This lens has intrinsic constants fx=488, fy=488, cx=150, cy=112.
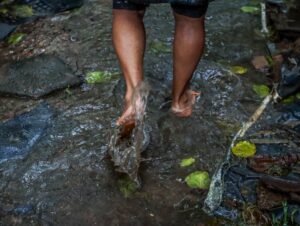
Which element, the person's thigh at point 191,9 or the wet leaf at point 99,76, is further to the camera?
the wet leaf at point 99,76

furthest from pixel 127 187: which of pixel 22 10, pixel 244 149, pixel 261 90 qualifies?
pixel 22 10

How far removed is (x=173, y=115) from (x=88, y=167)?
A: 2.37 feet

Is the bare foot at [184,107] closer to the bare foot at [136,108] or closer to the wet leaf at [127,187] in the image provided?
the bare foot at [136,108]

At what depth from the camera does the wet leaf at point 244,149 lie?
2.97 meters

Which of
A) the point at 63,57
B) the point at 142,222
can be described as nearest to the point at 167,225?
the point at 142,222

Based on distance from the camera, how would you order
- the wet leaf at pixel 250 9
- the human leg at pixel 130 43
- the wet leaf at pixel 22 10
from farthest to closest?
1. the wet leaf at pixel 22 10
2. the wet leaf at pixel 250 9
3. the human leg at pixel 130 43

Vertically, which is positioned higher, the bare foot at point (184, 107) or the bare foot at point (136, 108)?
the bare foot at point (136, 108)

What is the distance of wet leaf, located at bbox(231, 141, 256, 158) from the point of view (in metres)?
2.97

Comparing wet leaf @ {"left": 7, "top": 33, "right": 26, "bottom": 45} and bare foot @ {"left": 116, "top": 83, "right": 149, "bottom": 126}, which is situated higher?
bare foot @ {"left": 116, "top": 83, "right": 149, "bottom": 126}

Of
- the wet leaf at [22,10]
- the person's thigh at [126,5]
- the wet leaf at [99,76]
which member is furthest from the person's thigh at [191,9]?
the wet leaf at [22,10]

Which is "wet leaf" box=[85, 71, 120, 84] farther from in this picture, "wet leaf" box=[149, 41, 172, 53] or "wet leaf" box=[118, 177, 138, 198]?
"wet leaf" box=[118, 177, 138, 198]

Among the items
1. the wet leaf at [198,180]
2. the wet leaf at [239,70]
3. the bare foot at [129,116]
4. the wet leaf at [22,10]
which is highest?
the bare foot at [129,116]

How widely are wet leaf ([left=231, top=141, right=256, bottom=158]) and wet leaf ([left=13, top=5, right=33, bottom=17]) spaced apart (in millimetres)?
2789

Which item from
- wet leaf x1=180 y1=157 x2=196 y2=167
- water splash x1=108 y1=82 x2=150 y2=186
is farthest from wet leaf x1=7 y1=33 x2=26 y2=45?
wet leaf x1=180 y1=157 x2=196 y2=167
